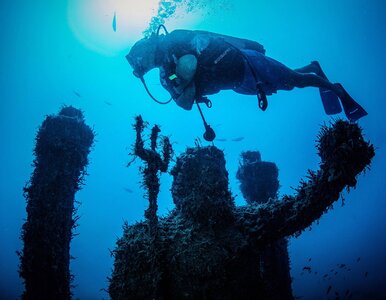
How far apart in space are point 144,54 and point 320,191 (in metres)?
4.49

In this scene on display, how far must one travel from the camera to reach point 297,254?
63000 millimetres

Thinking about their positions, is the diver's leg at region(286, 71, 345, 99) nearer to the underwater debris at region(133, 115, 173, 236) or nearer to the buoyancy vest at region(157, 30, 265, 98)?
the buoyancy vest at region(157, 30, 265, 98)

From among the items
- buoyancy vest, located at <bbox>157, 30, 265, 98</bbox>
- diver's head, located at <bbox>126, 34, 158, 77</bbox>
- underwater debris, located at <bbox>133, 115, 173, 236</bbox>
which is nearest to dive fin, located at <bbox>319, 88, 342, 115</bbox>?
buoyancy vest, located at <bbox>157, 30, 265, 98</bbox>

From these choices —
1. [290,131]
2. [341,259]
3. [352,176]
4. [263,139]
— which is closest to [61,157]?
[352,176]

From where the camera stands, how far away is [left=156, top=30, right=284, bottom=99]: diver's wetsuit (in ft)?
18.3

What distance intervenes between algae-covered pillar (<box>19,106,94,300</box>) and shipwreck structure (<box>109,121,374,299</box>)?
313cm

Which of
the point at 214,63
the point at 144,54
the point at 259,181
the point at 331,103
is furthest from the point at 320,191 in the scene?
the point at 259,181

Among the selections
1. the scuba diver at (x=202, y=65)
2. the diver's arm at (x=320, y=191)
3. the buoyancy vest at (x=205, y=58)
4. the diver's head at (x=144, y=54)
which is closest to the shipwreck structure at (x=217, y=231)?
the diver's arm at (x=320, y=191)

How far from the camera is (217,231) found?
15.8ft

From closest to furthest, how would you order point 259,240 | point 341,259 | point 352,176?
point 352,176, point 259,240, point 341,259

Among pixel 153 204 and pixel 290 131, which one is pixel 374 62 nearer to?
pixel 290 131

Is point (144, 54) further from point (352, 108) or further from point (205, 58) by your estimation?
point (352, 108)

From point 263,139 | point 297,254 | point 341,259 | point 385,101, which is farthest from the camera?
point 263,139

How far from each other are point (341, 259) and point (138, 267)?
53.1 m
